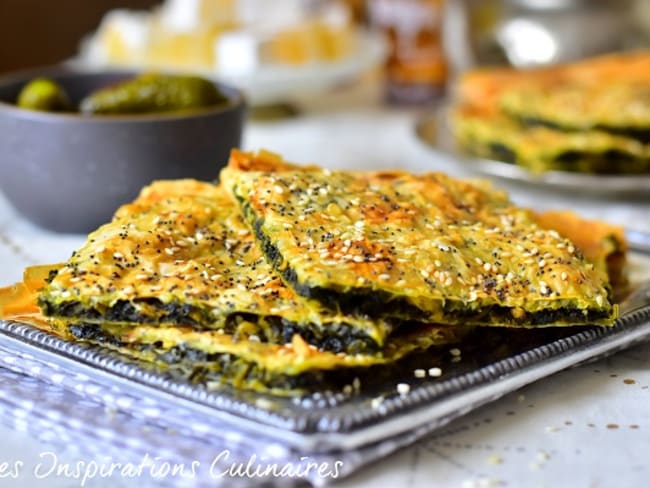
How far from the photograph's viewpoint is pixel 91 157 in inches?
72.9

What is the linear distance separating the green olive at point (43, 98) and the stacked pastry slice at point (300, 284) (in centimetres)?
61

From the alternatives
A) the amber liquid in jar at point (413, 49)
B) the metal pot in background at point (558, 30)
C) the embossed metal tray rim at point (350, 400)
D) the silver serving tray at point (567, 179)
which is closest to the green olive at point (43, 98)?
the embossed metal tray rim at point (350, 400)

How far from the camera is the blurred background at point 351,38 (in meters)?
2.83

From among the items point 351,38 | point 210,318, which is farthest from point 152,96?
point 351,38

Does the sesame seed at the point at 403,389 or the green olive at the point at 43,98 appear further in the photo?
the green olive at the point at 43,98

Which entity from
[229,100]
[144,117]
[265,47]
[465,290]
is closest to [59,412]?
[465,290]

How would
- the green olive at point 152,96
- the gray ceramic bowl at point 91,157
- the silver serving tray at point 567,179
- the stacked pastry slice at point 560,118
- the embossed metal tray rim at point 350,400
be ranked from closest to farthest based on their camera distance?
the embossed metal tray rim at point 350,400 < the gray ceramic bowl at point 91,157 < the green olive at point 152,96 < the silver serving tray at point 567,179 < the stacked pastry slice at point 560,118

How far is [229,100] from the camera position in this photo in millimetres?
2086

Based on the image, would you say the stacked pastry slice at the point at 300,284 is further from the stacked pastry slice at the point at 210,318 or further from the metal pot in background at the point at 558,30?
the metal pot in background at the point at 558,30

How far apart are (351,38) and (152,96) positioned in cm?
131

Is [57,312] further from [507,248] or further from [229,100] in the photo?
[229,100]

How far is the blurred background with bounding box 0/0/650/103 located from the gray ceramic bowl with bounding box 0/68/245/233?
85 cm

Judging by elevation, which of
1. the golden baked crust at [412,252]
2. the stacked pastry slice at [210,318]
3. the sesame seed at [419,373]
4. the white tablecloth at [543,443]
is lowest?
the white tablecloth at [543,443]

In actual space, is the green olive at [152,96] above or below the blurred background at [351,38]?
above
